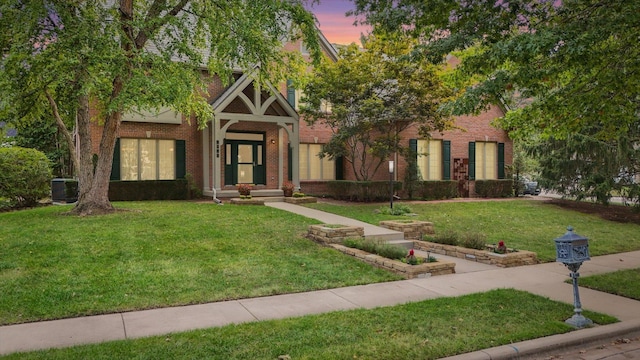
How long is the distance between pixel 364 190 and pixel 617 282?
42.2 feet

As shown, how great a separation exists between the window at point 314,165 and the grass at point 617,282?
15.3 m

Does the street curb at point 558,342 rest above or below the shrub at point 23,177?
below

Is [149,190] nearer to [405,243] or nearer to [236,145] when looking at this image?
[236,145]

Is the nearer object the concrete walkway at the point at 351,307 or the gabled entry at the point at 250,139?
the concrete walkway at the point at 351,307

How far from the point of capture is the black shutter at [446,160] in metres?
24.4

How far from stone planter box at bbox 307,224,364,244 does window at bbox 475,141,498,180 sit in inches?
690

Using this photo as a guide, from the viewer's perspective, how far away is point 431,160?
24.5m

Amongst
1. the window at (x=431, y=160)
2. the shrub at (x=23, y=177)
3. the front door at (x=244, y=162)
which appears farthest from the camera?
the window at (x=431, y=160)

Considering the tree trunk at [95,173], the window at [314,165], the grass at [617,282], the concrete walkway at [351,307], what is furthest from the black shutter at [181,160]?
the grass at [617,282]

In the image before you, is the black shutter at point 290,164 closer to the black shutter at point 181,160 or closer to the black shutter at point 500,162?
the black shutter at point 181,160

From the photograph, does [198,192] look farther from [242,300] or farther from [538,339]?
[538,339]

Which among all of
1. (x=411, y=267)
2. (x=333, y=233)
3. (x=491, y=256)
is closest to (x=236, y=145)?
(x=333, y=233)

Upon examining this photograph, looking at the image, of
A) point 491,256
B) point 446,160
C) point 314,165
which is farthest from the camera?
point 446,160

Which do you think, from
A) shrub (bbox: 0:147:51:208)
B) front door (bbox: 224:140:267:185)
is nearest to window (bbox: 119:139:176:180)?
front door (bbox: 224:140:267:185)
